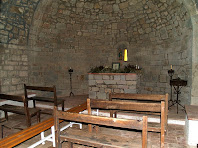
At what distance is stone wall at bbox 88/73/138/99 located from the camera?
525 centimetres

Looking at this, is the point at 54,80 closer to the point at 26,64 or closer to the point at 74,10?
the point at 26,64

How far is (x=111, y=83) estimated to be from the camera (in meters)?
5.58

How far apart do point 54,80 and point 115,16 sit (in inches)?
187

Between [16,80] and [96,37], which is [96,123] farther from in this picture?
[96,37]

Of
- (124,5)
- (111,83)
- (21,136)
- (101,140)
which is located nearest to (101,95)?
(111,83)

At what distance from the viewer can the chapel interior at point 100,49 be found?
5.23 m

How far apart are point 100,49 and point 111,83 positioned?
10.8 ft

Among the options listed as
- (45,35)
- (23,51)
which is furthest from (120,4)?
(23,51)

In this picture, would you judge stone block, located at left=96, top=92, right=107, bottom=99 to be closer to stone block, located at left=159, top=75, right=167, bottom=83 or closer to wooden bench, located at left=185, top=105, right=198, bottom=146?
stone block, located at left=159, top=75, right=167, bottom=83

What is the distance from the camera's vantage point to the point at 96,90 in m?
5.85

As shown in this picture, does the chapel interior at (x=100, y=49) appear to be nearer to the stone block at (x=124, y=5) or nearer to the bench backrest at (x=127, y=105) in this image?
the stone block at (x=124, y=5)

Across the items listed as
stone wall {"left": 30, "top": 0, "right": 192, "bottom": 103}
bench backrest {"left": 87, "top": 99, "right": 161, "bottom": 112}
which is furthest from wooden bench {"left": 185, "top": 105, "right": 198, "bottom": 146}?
stone wall {"left": 30, "top": 0, "right": 192, "bottom": 103}

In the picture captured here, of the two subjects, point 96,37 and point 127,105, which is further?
point 96,37

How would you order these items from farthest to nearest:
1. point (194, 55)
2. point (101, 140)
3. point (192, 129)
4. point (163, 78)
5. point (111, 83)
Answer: point (163, 78) < point (111, 83) < point (194, 55) < point (192, 129) < point (101, 140)
